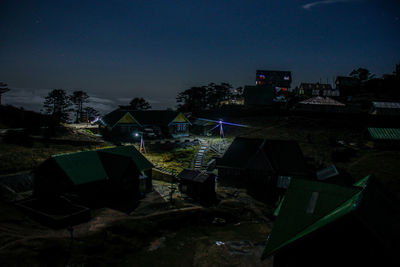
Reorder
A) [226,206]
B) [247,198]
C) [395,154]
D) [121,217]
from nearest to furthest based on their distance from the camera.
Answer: [121,217] → [226,206] → [247,198] → [395,154]

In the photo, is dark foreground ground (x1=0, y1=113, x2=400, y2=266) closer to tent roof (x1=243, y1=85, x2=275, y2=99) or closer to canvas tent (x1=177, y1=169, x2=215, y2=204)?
canvas tent (x1=177, y1=169, x2=215, y2=204)

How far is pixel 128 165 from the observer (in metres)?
28.0

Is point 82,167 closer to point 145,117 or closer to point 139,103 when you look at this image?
point 145,117

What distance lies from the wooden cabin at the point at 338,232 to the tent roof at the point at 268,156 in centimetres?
2034

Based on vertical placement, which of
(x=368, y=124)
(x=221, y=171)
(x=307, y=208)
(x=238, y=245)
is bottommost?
(x=238, y=245)

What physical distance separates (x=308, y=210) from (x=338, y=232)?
2.23 meters

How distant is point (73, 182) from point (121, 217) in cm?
628

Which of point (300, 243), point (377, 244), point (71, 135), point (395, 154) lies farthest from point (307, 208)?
point (71, 135)

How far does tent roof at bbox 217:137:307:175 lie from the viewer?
34250mm

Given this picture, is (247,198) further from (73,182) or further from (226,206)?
(73,182)

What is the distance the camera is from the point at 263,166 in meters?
34.2

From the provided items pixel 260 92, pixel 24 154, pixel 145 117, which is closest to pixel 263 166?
pixel 145 117

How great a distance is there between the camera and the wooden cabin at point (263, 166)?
110 ft

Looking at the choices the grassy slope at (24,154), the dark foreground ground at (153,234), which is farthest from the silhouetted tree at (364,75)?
the grassy slope at (24,154)
